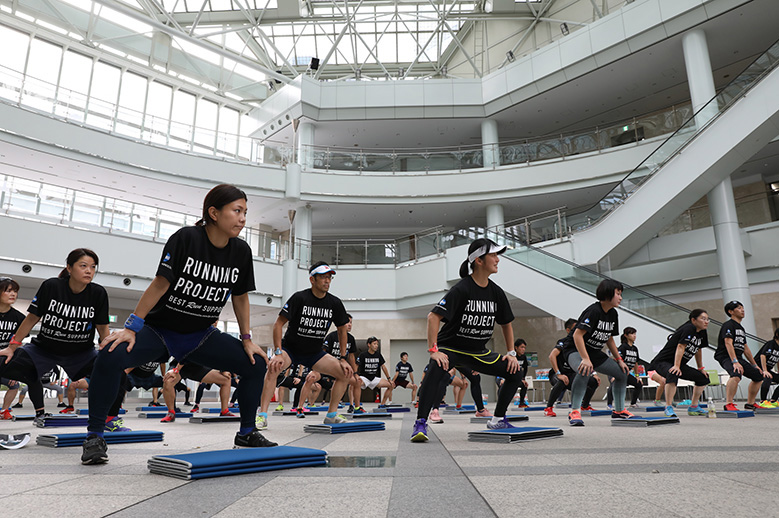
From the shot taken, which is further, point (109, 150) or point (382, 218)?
point (382, 218)

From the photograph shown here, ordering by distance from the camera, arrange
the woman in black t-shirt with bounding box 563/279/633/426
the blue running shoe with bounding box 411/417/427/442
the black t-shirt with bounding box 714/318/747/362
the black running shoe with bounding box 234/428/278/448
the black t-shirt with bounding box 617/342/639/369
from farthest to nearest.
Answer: the black t-shirt with bounding box 617/342/639/369, the black t-shirt with bounding box 714/318/747/362, the woman in black t-shirt with bounding box 563/279/633/426, the blue running shoe with bounding box 411/417/427/442, the black running shoe with bounding box 234/428/278/448

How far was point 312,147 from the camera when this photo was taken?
23969 mm

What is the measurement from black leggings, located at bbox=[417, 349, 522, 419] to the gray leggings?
181cm

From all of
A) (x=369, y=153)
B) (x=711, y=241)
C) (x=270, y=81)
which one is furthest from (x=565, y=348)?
(x=270, y=81)

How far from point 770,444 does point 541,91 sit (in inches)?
812

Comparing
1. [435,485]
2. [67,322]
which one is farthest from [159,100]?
[435,485]

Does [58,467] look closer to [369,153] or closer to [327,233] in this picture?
[369,153]

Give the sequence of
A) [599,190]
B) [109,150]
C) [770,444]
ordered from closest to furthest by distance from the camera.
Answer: [770,444] → [109,150] → [599,190]

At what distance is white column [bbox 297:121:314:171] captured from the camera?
23750mm

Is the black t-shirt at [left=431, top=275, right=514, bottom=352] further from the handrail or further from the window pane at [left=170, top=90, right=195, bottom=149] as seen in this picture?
the window pane at [left=170, top=90, right=195, bottom=149]

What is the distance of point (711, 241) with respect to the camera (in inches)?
711

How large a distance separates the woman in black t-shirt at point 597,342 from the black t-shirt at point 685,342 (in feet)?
5.59

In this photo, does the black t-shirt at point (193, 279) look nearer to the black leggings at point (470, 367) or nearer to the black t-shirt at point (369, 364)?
the black leggings at point (470, 367)

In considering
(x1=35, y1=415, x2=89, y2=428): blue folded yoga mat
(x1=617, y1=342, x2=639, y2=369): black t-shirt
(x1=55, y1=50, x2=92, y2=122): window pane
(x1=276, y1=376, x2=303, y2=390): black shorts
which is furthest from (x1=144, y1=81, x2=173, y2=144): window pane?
(x1=617, y1=342, x2=639, y2=369): black t-shirt
